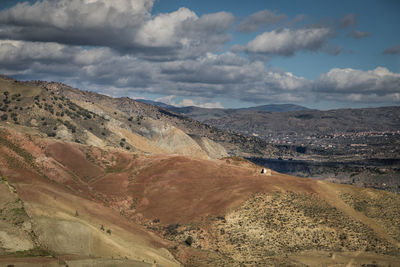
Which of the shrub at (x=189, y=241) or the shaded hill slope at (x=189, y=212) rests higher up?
the shaded hill slope at (x=189, y=212)

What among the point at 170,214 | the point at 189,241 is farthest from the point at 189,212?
the point at 189,241

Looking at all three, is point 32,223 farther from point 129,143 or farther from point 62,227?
point 129,143

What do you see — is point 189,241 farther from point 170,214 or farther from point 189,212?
point 170,214

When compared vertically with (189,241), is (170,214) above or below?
above

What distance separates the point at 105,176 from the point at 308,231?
47448 millimetres

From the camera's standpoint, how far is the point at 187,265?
5128cm

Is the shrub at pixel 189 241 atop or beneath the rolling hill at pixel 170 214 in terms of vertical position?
beneath

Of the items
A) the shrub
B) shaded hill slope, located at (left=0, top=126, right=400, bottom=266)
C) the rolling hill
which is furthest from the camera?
the shrub

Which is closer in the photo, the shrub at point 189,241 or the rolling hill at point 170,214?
the rolling hill at point 170,214

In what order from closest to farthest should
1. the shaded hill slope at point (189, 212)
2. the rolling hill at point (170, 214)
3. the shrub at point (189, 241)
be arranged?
the rolling hill at point (170, 214) < the shaded hill slope at point (189, 212) < the shrub at point (189, 241)

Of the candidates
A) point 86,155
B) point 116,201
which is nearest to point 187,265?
point 116,201

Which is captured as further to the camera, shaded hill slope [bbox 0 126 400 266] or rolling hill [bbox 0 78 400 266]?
shaded hill slope [bbox 0 126 400 266]

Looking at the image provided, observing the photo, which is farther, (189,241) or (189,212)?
(189,212)

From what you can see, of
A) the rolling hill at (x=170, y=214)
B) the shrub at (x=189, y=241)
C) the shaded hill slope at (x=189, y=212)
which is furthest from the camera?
the shrub at (x=189, y=241)
